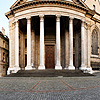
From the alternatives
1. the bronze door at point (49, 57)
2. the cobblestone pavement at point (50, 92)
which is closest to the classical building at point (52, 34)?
the bronze door at point (49, 57)

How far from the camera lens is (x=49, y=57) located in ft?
89.0

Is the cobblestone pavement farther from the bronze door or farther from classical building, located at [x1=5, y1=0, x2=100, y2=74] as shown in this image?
the bronze door

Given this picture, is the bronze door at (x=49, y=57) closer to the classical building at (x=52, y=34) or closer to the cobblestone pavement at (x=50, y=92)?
the classical building at (x=52, y=34)

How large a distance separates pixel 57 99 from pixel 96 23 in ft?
94.2

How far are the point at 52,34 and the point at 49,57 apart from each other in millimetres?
5368

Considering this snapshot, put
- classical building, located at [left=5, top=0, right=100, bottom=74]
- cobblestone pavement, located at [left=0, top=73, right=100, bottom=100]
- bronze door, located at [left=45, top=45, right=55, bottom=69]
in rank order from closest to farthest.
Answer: cobblestone pavement, located at [left=0, top=73, right=100, bottom=100], classical building, located at [left=5, top=0, right=100, bottom=74], bronze door, located at [left=45, top=45, right=55, bottom=69]

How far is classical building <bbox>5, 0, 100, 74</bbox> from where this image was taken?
70.5ft

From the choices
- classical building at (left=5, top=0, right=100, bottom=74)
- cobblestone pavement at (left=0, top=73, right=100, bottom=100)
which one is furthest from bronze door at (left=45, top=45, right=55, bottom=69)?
cobblestone pavement at (left=0, top=73, right=100, bottom=100)

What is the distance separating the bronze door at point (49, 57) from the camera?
26.7 metres

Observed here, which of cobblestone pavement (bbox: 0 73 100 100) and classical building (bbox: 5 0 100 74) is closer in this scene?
cobblestone pavement (bbox: 0 73 100 100)

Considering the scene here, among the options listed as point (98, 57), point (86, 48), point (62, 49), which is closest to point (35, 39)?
point (62, 49)

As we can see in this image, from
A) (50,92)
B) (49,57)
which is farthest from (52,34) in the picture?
(50,92)

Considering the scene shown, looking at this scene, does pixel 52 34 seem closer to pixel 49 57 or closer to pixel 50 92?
pixel 49 57

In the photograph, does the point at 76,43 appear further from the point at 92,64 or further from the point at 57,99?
the point at 57,99
